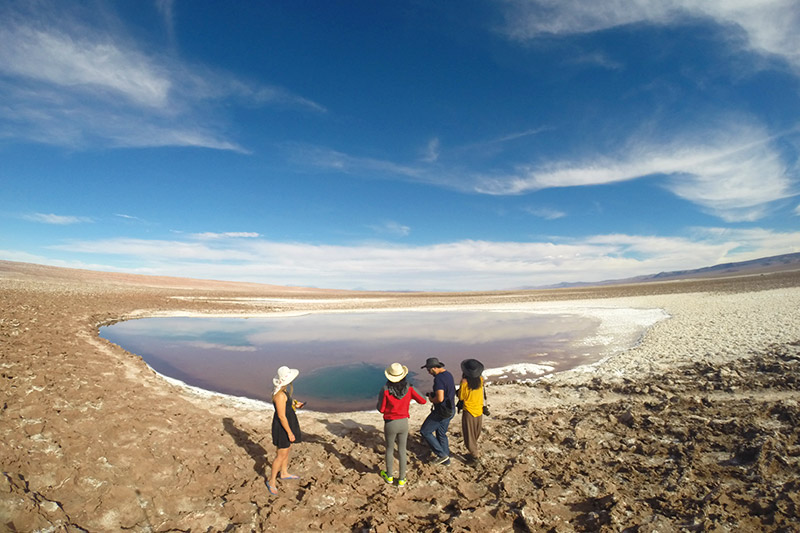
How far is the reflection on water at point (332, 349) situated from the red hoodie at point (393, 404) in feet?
14.4

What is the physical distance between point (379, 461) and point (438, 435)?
112 cm

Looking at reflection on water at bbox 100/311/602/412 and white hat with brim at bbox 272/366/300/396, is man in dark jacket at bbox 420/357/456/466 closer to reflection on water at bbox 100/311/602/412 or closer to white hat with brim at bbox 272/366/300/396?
white hat with brim at bbox 272/366/300/396

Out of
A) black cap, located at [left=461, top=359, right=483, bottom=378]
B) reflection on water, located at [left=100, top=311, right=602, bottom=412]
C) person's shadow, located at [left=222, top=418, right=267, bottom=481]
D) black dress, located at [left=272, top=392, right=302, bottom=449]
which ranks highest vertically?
black cap, located at [left=461, top=359, right=483, bottom=378]

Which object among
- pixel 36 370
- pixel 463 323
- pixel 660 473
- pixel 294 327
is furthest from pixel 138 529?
pixel 463 323

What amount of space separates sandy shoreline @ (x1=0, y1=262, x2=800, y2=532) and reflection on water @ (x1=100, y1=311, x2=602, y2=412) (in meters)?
2.30

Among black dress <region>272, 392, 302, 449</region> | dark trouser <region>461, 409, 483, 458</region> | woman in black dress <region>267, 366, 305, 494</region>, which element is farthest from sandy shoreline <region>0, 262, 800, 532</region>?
black dress <region>272, 392, 302, 449</region>

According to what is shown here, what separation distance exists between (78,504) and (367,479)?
361 cm

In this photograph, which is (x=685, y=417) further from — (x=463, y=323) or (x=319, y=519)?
(x=463, y=323)

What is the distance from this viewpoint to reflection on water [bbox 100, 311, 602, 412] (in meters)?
11.2

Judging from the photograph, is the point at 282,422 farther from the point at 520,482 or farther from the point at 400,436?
the point at 520,482

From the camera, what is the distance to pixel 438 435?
6.13 meters

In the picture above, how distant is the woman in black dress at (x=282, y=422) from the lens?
5.05 metres

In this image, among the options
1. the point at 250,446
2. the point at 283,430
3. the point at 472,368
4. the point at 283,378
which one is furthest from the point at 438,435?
the point at 250,446

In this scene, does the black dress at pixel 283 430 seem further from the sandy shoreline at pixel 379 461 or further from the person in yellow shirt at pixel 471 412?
the person in yellow shirt at pixel 471 412
